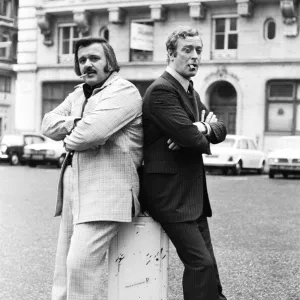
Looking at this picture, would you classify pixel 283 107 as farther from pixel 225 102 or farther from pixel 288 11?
pixel 288 11

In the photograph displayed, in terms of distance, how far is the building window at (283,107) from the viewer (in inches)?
1191

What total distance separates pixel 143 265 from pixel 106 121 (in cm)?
84

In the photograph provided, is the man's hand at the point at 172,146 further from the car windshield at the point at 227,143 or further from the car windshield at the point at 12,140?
the car windshield at the point at 12,140

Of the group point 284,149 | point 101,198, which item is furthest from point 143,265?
point 284,149

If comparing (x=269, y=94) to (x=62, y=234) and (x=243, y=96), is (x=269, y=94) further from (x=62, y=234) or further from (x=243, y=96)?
(x=62, y=234)

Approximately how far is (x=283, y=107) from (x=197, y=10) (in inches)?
237

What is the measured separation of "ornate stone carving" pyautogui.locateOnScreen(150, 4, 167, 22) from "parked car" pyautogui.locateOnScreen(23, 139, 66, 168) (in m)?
8.76

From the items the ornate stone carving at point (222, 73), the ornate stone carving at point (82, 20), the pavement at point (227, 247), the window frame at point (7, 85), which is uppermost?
the ornate stone carving at point (82, 20)

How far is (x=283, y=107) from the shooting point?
30609mm

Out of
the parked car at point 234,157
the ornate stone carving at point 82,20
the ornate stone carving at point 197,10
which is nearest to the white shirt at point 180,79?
the parked car at point 234,157

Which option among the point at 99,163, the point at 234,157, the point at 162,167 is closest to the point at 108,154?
the point at 99,163

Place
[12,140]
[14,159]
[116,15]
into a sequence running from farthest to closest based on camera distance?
[116,15]
[12,140]
[14,159]

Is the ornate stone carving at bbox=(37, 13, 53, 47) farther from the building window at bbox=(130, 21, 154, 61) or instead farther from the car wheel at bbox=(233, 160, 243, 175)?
the car wheel at bbox=(233, 160, 243, 175)

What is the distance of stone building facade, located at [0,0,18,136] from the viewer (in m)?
55.1
